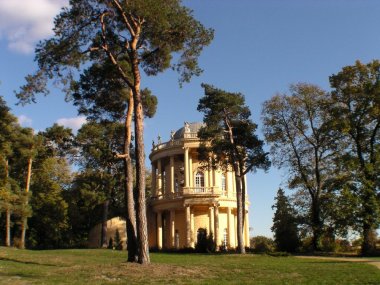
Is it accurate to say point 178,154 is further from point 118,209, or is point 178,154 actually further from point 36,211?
point 36,211

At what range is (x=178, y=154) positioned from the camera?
175 ft

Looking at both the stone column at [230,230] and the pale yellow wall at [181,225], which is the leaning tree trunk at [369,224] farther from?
the pale yellow wall at [181,225]

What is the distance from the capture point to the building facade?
49344 millimetres

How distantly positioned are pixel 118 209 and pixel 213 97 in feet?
81.2

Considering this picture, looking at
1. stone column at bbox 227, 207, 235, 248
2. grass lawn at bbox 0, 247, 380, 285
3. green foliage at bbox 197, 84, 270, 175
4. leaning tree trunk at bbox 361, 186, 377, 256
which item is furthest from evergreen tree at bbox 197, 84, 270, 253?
grass lawn at bbox 0, 247, 380, 285

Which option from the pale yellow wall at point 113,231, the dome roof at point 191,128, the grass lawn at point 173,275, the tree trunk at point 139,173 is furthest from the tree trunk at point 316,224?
the pale yellow wall at point 113,231

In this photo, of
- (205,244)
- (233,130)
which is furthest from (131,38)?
(205,244)

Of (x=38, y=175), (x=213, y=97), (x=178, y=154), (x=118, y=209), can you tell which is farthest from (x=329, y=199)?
(x=38, y=175)

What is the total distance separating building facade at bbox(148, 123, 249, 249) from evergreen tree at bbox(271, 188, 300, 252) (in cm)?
685

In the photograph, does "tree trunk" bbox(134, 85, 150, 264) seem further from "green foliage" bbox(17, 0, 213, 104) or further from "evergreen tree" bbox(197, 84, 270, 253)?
"evergreen tree" bbox(197, 84, 270, 253)

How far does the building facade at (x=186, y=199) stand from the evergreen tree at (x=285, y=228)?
22.5 ft

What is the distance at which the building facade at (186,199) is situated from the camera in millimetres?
49344

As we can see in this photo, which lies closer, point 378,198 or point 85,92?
point 85,92

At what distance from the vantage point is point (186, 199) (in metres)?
49.2
